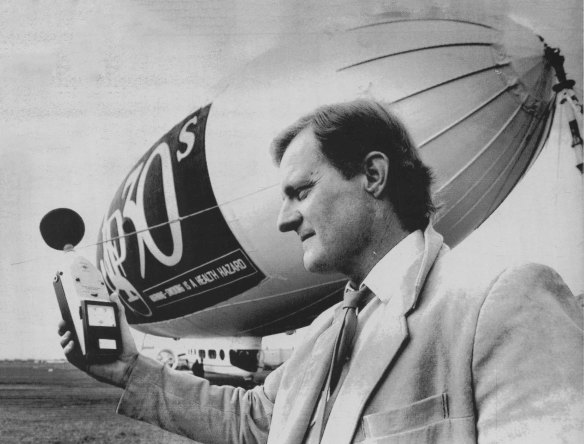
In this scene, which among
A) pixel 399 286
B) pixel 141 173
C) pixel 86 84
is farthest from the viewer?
pixel 141 173

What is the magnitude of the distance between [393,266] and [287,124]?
1.51 metres

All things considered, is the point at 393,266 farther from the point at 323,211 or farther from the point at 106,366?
the point at 106,366

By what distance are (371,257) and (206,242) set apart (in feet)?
6.55

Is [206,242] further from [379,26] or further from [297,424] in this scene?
[297,424]

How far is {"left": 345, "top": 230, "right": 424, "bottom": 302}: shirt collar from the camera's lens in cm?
80

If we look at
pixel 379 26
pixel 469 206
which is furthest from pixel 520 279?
pixel 469 206

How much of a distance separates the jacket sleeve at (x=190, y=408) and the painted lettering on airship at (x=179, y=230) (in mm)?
1775

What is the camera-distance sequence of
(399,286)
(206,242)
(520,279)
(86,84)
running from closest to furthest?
(520,279) → (399,286) → (86,84) → (206,242)

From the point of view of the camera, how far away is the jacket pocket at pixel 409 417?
662mm

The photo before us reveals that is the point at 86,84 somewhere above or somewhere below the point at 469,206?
above

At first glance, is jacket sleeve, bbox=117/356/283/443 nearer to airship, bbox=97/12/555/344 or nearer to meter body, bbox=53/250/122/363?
meter body, bbox=53/250/122/363

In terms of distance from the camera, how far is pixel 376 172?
924 mm

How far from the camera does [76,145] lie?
205cm

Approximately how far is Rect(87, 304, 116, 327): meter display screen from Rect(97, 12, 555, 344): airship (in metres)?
1.33
